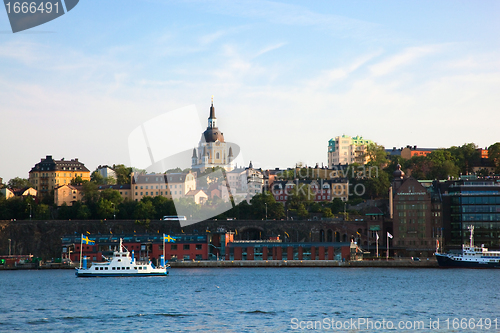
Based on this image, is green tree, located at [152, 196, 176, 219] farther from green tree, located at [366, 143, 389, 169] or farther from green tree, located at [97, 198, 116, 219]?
green tree, located at [366, 143, 389, 169]

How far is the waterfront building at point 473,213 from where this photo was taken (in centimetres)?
12612

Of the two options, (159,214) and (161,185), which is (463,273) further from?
(161,185)

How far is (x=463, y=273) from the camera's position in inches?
3986

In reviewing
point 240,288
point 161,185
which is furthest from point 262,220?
point 240,288

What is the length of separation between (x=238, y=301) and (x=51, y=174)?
418 feet

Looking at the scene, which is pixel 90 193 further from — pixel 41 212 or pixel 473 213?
pixel 473 213

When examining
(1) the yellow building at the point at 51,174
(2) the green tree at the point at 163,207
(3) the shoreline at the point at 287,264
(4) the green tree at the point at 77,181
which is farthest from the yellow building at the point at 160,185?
(3) the shoreline at the point at 287,264

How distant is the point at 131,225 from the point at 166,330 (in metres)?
92.3

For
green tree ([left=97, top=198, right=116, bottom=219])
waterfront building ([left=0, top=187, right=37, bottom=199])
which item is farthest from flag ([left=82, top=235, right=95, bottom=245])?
waterfront building ([left=0, top=187, right=37, bottom=199])

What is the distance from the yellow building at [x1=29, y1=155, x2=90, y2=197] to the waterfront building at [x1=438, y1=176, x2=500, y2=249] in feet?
322

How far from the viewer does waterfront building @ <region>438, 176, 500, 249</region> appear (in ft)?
414

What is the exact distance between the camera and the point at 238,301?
6662 cm

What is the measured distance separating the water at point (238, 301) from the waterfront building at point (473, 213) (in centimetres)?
2696

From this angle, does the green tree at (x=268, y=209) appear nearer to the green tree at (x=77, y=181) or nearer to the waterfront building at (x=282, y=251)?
the waterfront building at (x=282, y=251)
